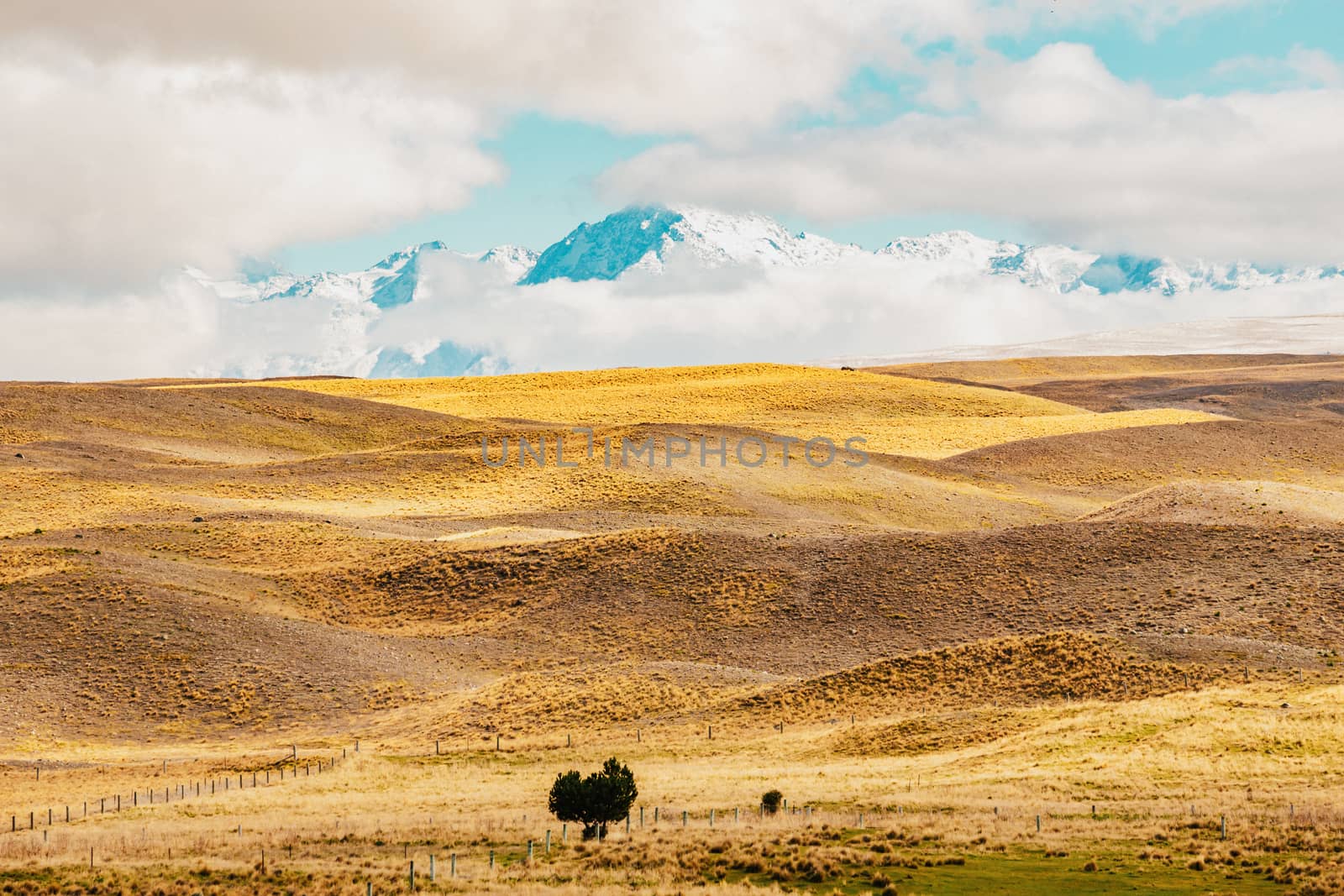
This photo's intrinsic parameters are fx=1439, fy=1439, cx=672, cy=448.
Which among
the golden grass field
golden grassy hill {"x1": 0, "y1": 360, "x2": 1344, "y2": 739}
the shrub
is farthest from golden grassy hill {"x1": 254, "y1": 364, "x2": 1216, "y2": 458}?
the shrub

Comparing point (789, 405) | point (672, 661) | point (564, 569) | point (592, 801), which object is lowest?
point (672, 661)

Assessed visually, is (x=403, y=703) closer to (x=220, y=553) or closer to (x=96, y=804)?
(x=96, y=804)

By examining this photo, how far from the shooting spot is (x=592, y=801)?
100 ft

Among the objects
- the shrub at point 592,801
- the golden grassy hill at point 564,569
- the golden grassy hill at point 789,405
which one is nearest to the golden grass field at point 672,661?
the golden grassy hill at point 564,569

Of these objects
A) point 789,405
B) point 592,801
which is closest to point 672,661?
point 592,801

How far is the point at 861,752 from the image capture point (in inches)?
1684

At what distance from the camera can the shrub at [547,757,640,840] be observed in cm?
3062

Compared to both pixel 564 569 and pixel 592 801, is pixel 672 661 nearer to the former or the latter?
pixel 564 569

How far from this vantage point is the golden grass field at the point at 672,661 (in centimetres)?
2909

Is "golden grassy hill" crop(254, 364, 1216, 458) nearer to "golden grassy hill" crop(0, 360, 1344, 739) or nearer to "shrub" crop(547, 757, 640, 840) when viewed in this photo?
"golden grassy hill" crop(0, 360, 1344, 739)

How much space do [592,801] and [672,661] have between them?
2440 centimetres

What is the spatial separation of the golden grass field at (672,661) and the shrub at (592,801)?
760mm

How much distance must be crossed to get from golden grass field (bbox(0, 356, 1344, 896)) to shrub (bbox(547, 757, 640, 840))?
760 millimetres

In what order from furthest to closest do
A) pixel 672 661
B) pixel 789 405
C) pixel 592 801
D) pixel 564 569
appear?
pixel 789 405, pixel 564 569, pixel 672 661, pixel 592 801
